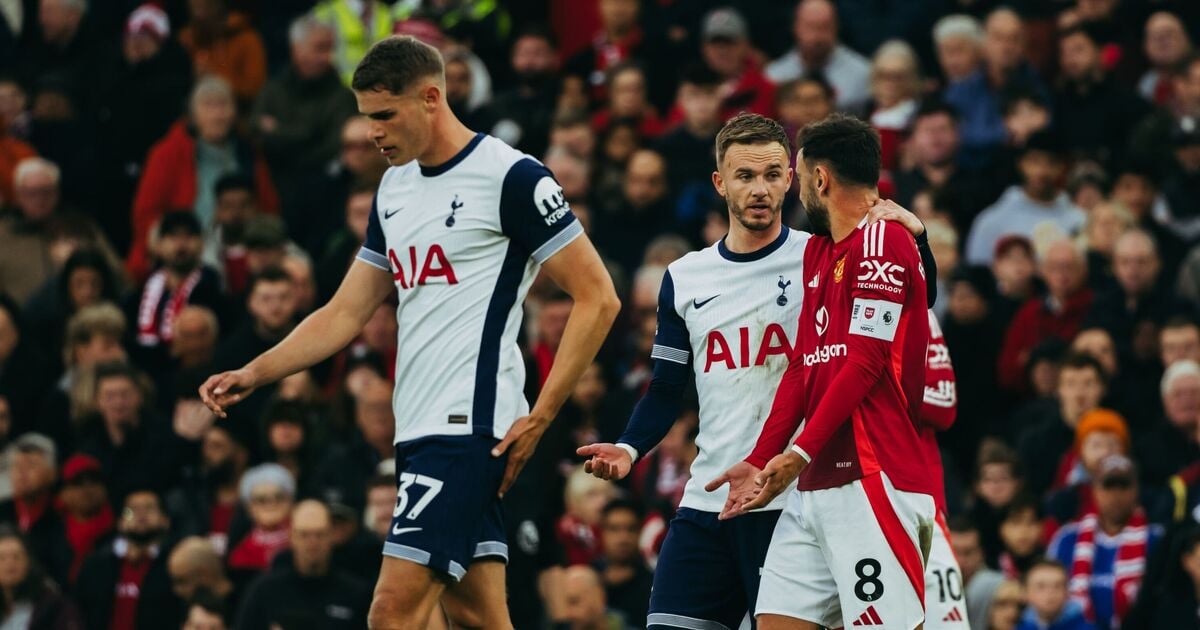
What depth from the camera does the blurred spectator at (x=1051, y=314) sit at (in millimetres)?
15719

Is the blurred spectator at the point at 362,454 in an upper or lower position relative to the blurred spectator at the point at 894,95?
lower

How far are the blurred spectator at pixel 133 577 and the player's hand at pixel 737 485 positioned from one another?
806cm

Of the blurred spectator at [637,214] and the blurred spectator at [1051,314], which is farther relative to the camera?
the blurred spectator at [637,214]

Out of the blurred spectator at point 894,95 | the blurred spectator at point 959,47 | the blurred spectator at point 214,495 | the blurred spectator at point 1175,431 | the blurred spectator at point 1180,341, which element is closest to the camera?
the blurred spectator at point 1175,431

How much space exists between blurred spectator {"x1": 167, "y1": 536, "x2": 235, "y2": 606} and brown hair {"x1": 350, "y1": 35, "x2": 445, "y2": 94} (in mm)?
6993

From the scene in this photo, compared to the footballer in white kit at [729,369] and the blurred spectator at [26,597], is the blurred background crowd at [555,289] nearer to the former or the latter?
the blurred spectator at [26,597]

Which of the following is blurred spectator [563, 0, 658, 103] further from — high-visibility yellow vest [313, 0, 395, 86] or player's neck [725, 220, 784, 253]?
player's neck [725, 220, 784, 253]

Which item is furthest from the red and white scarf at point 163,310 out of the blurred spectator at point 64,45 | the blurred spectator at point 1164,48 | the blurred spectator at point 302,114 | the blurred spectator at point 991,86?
the blurred spectator at point 1164,48

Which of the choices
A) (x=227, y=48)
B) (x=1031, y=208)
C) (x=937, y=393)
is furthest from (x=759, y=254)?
(x=227, y=48)

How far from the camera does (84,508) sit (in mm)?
16562

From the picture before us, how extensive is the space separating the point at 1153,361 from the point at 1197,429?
106 cm

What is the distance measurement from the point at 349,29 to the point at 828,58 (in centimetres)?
431

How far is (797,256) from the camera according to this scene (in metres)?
9.06

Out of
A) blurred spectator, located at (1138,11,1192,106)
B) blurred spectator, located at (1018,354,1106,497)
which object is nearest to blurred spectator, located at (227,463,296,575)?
blurred spectator, located at (1018,354,1106,497)
